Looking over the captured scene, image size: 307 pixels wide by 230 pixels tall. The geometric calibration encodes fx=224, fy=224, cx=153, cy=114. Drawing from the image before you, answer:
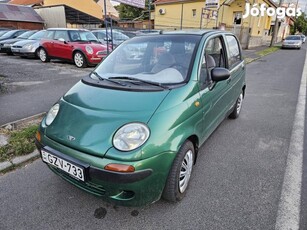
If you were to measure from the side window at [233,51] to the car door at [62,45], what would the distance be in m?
6.99

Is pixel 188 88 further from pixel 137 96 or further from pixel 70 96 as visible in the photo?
pixel 70 96

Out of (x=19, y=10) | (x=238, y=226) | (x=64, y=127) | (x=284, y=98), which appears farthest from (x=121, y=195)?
(x=19, y=10)

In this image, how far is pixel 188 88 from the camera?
89.8 inches

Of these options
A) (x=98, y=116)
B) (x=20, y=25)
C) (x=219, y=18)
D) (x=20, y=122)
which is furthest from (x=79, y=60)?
(x=219, y=18)

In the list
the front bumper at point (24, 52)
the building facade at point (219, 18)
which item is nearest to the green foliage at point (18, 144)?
the front bumper at point (24, 52)

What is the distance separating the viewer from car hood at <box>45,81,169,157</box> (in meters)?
1.82

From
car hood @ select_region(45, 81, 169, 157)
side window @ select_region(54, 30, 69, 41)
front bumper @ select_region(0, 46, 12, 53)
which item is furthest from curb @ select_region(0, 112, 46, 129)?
front bumper @ select_region(0, 46, 12, 53)

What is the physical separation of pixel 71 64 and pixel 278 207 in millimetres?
9670

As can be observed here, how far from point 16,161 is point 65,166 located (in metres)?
1.40

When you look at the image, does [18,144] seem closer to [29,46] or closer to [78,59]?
[78,59]

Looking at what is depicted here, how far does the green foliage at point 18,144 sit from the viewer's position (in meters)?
2.97

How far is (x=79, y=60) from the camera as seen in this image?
29.5ft

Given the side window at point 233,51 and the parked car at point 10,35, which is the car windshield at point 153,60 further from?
the parked car at point 10,35

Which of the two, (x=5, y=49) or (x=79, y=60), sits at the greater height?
(x=5, y=49)
